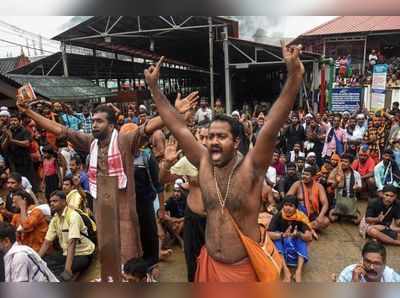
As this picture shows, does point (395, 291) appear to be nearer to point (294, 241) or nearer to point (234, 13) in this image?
point (234, 13)

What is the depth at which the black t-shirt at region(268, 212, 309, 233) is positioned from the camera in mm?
4152

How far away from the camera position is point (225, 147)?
1587 mm

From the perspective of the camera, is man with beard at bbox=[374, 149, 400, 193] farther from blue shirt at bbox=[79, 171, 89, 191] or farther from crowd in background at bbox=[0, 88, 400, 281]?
blue shirt at bbox=[79, 171, 89, 191]

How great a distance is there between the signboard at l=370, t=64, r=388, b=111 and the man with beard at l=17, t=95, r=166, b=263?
8.56 meters

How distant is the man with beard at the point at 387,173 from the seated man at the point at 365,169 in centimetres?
42

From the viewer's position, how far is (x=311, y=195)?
5.07 metres

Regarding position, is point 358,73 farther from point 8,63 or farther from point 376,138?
point 8,63

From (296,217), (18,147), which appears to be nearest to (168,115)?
(296,217)

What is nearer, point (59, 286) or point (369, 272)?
point (59, 286)

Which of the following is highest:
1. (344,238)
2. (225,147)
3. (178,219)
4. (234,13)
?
(234,13)

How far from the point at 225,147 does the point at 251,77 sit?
19603 millimetres

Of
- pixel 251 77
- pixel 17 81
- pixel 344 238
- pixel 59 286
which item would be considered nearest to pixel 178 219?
pixel 344 238

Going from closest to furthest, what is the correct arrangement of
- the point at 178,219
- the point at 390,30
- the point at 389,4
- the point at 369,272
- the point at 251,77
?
the point at 389,4
the point at 369,272
the point at 178,219
the point at 390,30
the point at 251,77

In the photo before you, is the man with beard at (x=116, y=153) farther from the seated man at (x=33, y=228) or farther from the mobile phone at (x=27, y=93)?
the seated man at (x=33, y=228)
